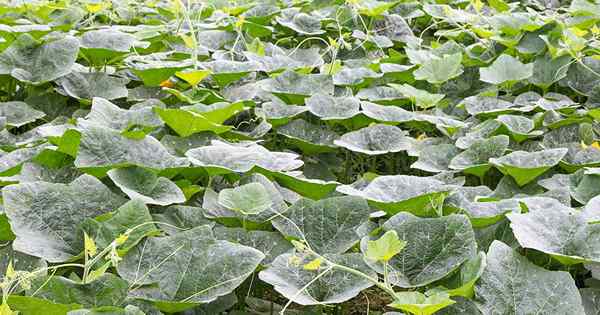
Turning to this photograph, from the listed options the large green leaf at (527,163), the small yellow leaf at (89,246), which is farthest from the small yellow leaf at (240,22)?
the small yellow leaf at (89,246)

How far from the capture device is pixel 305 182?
1.59 m

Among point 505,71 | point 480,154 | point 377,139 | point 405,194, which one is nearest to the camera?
point 405,194

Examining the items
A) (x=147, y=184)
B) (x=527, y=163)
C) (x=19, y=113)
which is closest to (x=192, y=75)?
(x=19, y=113)

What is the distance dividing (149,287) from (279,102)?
3.20ft

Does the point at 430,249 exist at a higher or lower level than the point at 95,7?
higher

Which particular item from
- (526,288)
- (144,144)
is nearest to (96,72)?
→ (144,144)

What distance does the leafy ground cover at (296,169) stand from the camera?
1252 millimetres

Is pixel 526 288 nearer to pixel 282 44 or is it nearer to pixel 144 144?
pixel 144 144

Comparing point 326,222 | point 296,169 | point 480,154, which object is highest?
point 326,222

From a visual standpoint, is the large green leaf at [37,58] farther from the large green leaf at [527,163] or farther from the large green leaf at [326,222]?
the large green leaf at [527,163]

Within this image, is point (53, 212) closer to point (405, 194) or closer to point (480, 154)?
point (405, 194)

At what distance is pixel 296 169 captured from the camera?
1.99 m

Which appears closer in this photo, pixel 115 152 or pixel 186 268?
pixel 186 268

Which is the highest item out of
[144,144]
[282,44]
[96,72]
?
A: [144,144]
